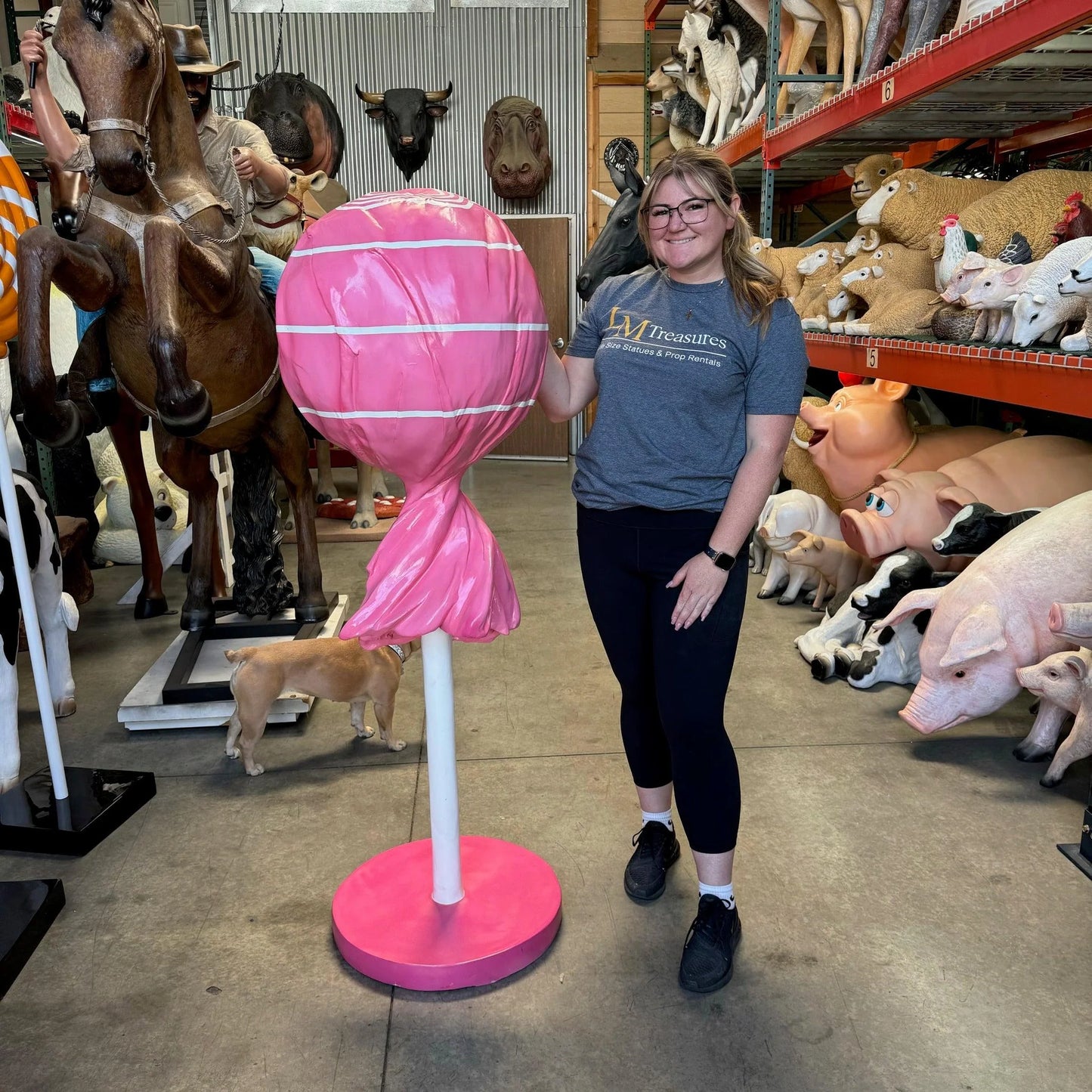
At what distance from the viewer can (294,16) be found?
814cm

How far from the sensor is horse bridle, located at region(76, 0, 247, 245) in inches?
95.9

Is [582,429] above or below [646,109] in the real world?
→ below

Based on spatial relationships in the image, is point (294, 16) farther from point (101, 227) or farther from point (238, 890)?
point (238, 890)

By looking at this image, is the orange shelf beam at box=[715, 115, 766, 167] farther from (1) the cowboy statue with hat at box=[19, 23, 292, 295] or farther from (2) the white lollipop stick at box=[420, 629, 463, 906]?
(2) the white lollipop stick at box=[420, 629, 463, 906]

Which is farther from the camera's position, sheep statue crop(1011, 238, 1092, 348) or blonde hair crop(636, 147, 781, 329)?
sheep statue crop(1011, 238, 1092, 348)

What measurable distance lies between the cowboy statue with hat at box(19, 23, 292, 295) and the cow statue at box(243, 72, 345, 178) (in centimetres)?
397

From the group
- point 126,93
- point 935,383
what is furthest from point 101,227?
point 935,383

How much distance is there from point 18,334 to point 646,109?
21.7 ft

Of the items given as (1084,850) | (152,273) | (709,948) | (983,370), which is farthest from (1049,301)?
(152,273)

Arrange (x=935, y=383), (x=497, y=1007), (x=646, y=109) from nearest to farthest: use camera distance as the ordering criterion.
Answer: (x=497, y=1007), (x=935, y=383), (x=646, y=109)

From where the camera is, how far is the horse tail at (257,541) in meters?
3.48

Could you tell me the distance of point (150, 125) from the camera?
2.61 meters

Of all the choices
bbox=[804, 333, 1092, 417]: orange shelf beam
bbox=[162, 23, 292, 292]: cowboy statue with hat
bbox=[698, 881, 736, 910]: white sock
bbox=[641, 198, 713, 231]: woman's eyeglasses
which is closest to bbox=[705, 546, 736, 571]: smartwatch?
bbox=[641, 198, 713, 231]: woman's eyeglasses

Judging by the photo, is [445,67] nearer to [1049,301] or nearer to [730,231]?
[1049,301]
